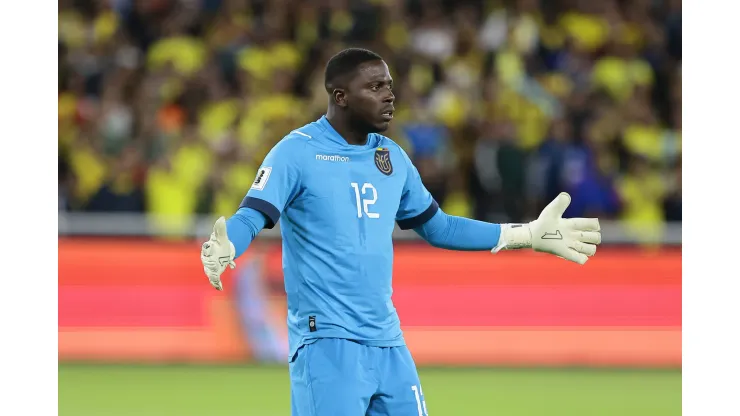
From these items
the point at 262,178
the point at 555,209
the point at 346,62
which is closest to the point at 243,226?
the point at 262,178

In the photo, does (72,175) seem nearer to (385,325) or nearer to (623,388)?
(623,388)

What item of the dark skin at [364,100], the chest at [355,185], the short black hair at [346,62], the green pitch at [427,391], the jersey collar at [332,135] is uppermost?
the short black hair at [346,62]

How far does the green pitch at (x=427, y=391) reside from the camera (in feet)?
31.5

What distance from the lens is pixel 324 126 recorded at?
5559 mm

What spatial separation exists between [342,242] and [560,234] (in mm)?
1187

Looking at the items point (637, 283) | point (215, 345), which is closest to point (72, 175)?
point (215, 345)

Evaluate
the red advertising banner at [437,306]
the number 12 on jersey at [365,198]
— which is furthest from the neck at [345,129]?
the red advertising banner at [437,306]

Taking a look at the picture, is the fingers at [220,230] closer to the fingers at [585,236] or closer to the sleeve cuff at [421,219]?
the sleeve cuff at [421,219]

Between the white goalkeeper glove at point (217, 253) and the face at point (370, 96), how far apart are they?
1.01 m

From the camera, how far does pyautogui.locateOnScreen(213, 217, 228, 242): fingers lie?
476 centimetres

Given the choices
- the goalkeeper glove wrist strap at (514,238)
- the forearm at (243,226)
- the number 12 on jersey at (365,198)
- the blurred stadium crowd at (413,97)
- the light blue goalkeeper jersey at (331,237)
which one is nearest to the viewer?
the forearm at (243,226)

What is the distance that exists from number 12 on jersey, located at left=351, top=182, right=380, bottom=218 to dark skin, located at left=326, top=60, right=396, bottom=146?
0.78 feet

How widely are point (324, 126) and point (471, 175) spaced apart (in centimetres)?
744

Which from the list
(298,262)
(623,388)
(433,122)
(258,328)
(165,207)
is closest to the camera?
(298,262)
